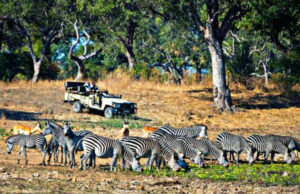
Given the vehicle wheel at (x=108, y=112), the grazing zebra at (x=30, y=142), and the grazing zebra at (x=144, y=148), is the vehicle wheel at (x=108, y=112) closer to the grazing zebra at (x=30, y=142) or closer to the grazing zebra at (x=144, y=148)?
the grazing zebra at (x=30, y=142)

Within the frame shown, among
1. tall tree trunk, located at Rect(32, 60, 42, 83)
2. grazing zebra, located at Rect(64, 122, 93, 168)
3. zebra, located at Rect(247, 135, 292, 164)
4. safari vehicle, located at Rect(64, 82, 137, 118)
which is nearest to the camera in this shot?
grazing zebra, located at Rect(64, 122, 93, 168)

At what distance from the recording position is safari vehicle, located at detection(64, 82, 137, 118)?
34.5m

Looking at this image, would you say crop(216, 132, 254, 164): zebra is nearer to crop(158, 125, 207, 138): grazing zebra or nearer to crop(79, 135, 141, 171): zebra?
crop(158, 125, 207, 138): grazing zebra

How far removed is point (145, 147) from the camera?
1959cm

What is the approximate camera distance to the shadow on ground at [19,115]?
104 feet

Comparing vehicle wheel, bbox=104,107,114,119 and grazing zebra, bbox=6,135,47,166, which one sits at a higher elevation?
vehicle wheel, bbox=104,107,114,119

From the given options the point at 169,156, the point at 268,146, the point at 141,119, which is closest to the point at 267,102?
the point at 141,119

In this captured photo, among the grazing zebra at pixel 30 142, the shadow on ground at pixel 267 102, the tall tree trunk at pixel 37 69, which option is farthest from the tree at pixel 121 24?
the grazing zebra at pixel 30 142

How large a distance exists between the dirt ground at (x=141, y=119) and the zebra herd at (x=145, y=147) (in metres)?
0.63

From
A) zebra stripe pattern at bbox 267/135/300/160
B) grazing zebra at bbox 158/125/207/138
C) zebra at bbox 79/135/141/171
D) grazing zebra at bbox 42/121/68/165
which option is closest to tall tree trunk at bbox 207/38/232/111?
grazing zebra at bbox 158/125/207/138

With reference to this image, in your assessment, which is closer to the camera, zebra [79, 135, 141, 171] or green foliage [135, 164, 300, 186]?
green foliage [135, 164, 300, 186]

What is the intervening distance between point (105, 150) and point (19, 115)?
14.8 metres

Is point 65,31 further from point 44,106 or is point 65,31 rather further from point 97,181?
point 97,181

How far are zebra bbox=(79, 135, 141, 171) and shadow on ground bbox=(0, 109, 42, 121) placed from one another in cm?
1299
